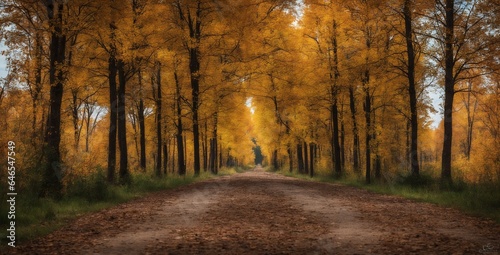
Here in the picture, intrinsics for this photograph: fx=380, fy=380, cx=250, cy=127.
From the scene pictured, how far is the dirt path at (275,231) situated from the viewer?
17.7 ft

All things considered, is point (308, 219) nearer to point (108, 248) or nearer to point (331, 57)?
point (108, 248)

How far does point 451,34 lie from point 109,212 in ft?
40.5

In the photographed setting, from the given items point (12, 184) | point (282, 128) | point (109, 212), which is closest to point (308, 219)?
point (109, 212)

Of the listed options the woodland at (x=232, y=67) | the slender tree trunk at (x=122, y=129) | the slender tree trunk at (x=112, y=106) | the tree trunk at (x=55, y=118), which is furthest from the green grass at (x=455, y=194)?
the tree trunk at (x=55, y=118)

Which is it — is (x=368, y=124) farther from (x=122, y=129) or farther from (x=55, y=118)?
(x=55, y=118)

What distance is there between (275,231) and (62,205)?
5.88m

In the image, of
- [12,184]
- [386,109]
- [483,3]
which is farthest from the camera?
Answer: [386,109]

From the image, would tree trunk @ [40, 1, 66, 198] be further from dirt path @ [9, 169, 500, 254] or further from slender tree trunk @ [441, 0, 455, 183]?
slender tree trunk @ [441, 0, 455, 183]

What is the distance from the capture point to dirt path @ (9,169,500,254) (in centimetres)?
541

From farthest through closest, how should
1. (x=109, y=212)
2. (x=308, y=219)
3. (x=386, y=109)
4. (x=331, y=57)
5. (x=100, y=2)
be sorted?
(x=386, y=109) < (x=331, y=57) < (x=100, y=2) < (x=109, y=212) < (x=308, y=219)

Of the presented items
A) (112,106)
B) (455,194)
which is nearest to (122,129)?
(112,106)

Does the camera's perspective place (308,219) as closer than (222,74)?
Yes

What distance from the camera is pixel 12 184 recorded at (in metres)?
8.45

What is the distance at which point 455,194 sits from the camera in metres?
11.3
